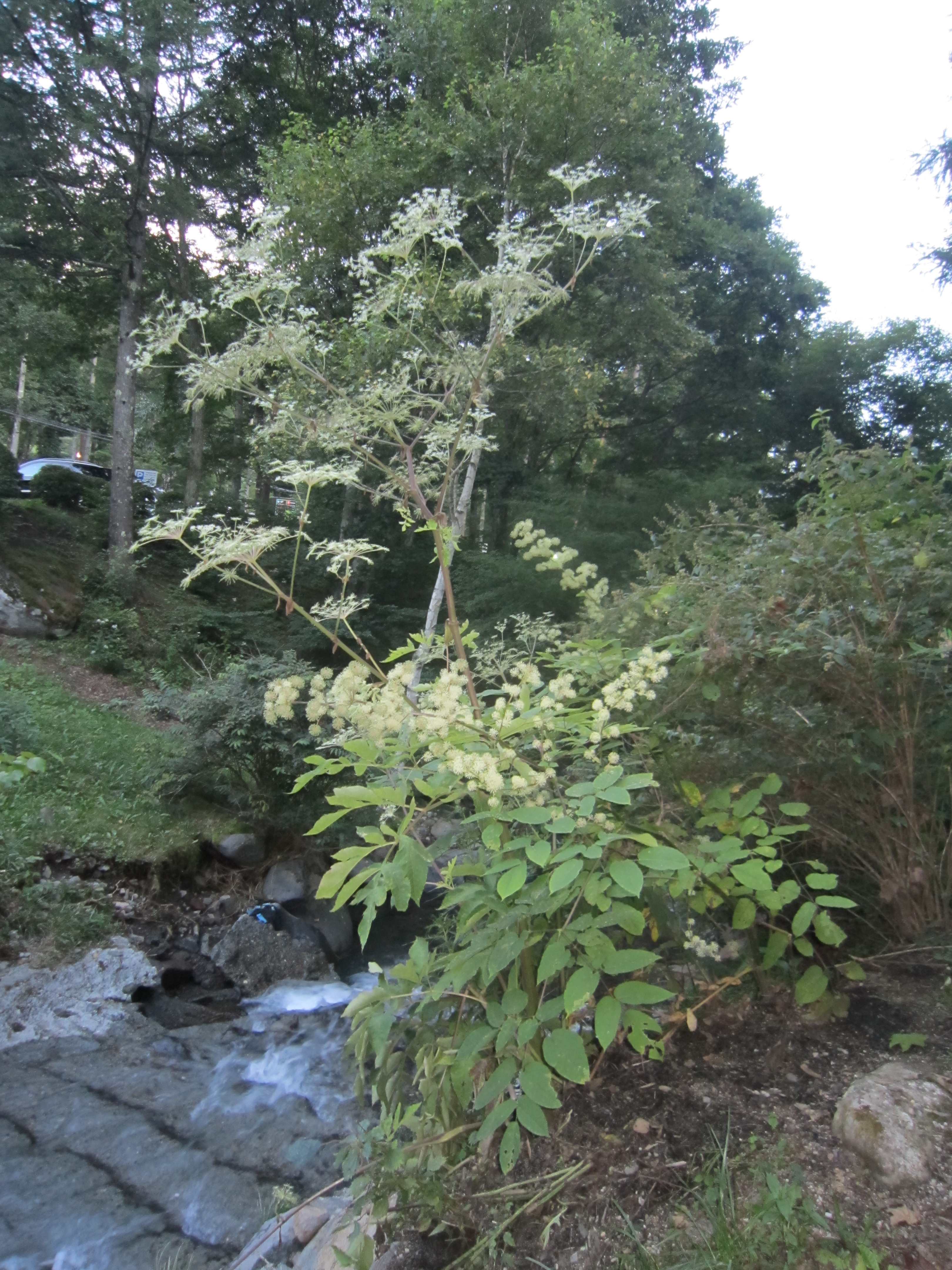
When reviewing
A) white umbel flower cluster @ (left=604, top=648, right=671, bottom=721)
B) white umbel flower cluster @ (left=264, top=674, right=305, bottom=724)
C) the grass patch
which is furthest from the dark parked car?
white umbel flower cluster @ (left=604, top=648, right=671, bottom=721)

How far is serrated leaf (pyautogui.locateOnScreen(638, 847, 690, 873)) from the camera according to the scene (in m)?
1.56

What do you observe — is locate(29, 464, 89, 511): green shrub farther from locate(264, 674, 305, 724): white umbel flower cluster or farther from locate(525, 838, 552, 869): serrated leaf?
locate(525, 838, 552, 869): serrated leaf

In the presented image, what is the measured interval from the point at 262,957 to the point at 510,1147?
4.67m

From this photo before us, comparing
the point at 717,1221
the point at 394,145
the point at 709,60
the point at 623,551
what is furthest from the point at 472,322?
the point at 717,1221

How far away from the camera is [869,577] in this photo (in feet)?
7.00

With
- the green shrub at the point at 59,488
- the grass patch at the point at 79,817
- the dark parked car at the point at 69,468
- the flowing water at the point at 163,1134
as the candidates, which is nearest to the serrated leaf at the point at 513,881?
the flowing water at the point at 163,1134

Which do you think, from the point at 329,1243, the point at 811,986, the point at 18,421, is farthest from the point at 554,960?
the point at 18,421

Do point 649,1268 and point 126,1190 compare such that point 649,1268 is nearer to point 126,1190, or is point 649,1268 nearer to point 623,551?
point 126,1190

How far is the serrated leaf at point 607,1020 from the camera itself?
1567mm

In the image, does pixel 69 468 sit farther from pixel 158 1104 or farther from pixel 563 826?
pixel 563 826

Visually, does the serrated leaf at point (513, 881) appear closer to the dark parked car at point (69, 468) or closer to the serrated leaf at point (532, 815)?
the serrated leaf at point (532, 815)

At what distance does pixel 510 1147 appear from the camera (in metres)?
1.57

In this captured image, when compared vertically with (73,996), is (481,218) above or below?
above

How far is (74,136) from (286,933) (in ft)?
39.5
